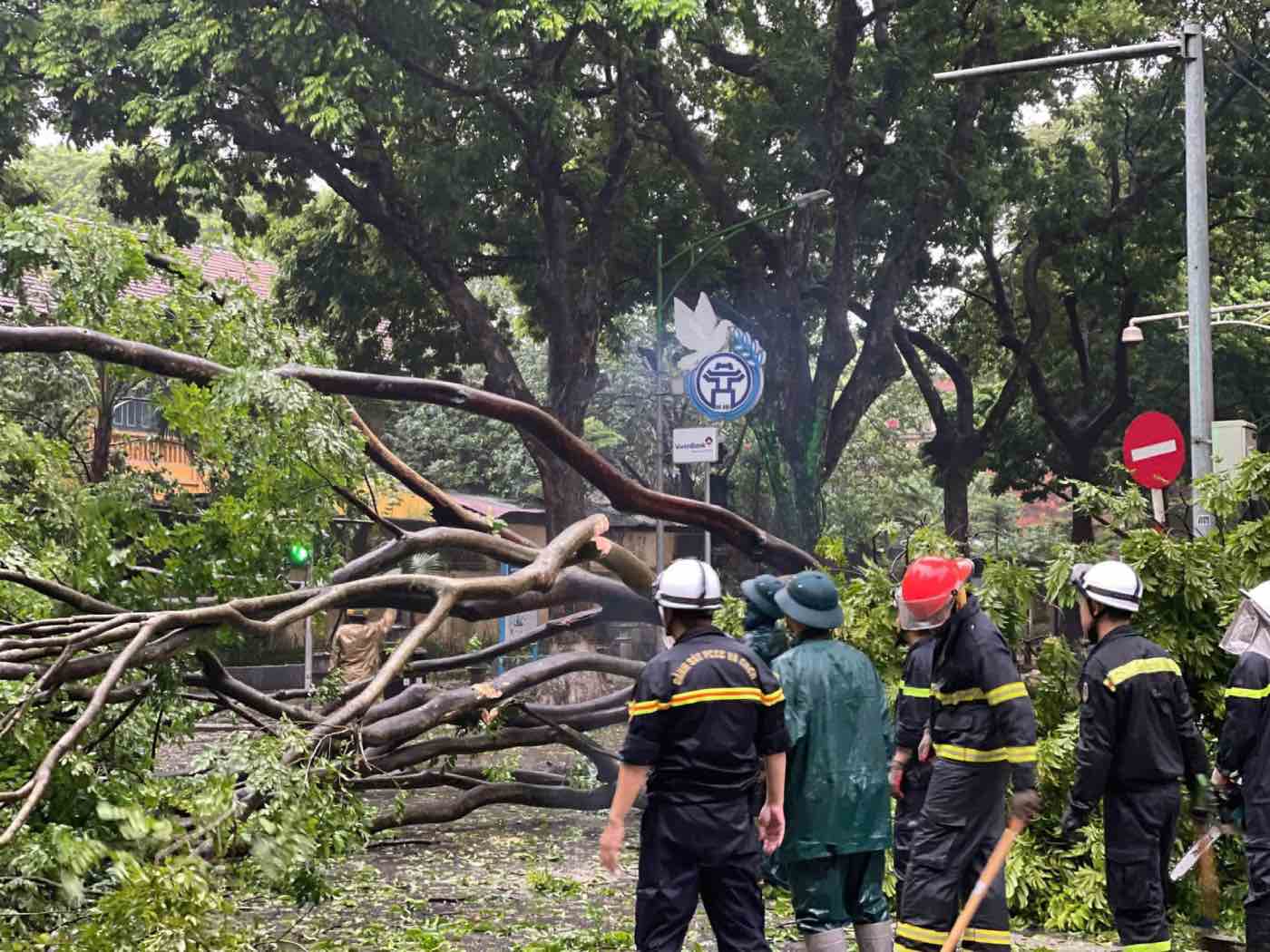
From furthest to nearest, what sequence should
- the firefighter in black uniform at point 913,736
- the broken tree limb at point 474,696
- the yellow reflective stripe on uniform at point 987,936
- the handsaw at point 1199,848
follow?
the broken tree limb at point 474,696
the handsaw at point 1199,848
the firefighter in black uniform at point 913,736
the yellow reflective stripe on uniform at point 987,936

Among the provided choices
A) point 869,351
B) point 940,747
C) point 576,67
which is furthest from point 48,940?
point 869,351

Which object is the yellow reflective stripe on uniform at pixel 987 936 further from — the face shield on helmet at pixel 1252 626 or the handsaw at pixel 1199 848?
the face shield on helmet at pixel 1252 626

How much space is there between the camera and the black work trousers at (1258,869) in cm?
614

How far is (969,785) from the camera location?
5762 millimetres

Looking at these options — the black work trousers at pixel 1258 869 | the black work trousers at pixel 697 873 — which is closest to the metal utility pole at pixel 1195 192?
the black work trousers at pixel 1258 869

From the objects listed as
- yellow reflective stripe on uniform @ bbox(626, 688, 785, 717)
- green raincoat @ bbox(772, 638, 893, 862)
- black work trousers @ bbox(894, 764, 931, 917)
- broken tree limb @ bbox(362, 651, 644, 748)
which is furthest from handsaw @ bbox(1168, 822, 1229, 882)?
broken tree limb @ bbox(362, 651, 644, 748)

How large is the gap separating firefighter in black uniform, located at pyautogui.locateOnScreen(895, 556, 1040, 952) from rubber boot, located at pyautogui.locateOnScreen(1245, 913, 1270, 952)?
1.15 m

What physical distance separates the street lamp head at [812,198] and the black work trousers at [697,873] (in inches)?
649

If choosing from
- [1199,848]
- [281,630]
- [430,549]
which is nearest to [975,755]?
[1199,848]

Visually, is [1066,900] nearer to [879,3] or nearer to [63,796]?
[63,796]

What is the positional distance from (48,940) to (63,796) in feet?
3.58

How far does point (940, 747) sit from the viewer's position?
5895 mm

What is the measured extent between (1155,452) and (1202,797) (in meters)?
6.82

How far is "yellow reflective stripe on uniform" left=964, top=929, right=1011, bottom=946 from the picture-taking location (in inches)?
228
